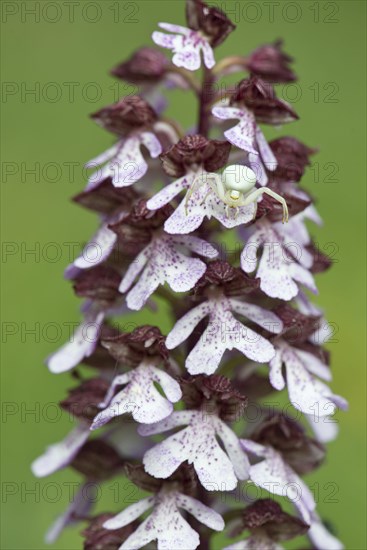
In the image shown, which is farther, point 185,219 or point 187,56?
point 187,56

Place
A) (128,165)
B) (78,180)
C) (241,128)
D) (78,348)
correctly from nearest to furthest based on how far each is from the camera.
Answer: (241,128) → (128,165) → (78,348) → (78,180)

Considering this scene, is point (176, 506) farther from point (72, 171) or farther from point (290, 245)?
point (72, 171)

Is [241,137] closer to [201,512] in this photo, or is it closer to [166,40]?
[166,40]

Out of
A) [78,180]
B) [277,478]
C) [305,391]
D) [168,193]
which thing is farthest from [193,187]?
[78,180]

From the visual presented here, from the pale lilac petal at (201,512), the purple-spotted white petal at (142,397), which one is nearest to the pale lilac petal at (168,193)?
the purple-spotted white petal at (142,397)

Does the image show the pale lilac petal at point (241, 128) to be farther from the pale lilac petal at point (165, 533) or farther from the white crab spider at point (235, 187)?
the pale lilac petal at point (165, 533)

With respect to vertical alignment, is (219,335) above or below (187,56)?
below

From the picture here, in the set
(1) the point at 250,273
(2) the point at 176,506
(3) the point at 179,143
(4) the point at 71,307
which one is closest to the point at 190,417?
(2) the point at 176,506
